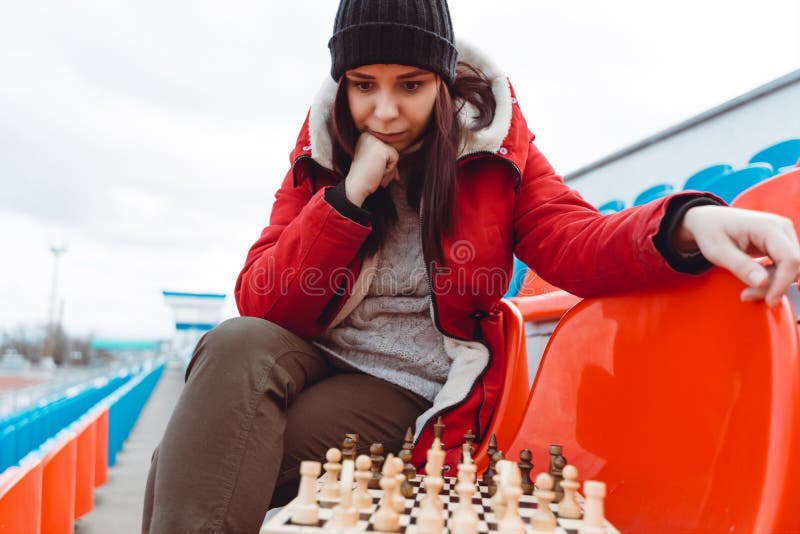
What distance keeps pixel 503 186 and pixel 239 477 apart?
84 centimetres

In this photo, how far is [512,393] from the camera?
1.41 m

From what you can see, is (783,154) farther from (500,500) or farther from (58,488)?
(58,488)

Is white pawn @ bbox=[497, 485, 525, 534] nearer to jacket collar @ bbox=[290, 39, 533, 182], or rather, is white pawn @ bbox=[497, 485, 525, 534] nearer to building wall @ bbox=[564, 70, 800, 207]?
jacket collar @ bbox=[290, 39, 533, 182]

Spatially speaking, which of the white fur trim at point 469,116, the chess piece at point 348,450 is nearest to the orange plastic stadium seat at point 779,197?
the white fur trim at point 469,116

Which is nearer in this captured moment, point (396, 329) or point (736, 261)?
point (736, 261)

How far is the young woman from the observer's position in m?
1.03

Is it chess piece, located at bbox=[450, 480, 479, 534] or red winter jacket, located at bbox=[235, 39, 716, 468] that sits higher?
red winter jacket, located at bbox=[235, 39, 716, 468]

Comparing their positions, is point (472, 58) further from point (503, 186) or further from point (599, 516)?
point (599, 516)

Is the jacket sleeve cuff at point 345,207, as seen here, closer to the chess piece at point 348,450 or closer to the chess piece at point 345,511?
the chess piece at point 348,450

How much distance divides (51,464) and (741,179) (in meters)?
2.79

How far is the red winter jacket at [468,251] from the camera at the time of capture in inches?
49.5

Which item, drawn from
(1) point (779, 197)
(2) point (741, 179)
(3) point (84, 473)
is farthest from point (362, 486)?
(3) point (84, 473)

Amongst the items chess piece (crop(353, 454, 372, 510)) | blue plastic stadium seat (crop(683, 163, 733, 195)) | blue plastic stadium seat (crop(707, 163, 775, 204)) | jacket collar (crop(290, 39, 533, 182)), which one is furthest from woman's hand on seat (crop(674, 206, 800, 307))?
blue plastic stadium seat (crop(683, 163, 733, 195))

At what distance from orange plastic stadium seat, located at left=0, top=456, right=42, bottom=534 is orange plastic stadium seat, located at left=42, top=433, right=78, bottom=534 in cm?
37
